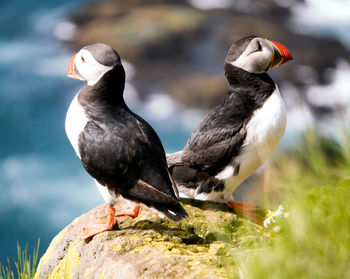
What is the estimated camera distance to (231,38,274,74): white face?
141 inches

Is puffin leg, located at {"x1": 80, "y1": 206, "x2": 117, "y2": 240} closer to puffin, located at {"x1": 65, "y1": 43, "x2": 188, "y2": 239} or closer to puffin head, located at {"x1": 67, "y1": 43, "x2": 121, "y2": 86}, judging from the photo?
puffin, located at {"x1": 65, "y1": 43, "x2": 188, "y2": 239}

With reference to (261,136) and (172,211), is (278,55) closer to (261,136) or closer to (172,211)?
(261,136)

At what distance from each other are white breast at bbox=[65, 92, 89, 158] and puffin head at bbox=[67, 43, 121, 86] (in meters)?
0.19

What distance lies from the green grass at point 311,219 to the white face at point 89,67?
1.26 m

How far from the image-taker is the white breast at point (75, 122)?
125 inches

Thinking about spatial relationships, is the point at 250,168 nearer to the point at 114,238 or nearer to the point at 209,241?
the point at 209,241

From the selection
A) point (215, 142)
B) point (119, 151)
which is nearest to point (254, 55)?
point (215, 142)

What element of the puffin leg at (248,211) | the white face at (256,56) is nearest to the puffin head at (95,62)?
the white face at (256,56)

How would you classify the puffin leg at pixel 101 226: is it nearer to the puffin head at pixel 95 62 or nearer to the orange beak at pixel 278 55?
the puffin head at pixel 95 62

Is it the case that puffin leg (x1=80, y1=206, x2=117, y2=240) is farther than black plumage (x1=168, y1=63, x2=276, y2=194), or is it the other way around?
black plumage (x1=168, y1=63, x2=276, y2=194)

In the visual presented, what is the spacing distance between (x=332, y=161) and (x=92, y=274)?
1482 millimetres

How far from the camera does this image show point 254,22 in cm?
848

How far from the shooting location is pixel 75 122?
320 centimetres

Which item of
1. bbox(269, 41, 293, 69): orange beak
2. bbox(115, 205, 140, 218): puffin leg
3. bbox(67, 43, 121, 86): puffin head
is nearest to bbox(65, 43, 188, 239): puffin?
bbox(67, 43, 121, 86): puffin head
